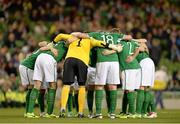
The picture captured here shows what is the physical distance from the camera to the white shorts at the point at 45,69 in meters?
21.6

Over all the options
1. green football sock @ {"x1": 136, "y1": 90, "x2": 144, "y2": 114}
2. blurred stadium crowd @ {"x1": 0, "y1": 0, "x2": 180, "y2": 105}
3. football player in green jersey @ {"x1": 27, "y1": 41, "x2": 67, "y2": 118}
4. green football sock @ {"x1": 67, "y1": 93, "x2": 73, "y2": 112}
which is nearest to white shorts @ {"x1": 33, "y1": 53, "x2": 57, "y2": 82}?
football player in green jersey @ {"x1": 27, "y1": 41, "x2": 67, "y2": 118}

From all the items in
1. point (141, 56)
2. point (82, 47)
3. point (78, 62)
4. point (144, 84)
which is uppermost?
point (82, 47)

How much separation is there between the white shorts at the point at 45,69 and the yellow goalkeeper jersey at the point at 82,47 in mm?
583

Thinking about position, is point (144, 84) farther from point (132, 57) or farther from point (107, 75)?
point (107, 75)

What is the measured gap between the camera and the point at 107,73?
21.6 metres

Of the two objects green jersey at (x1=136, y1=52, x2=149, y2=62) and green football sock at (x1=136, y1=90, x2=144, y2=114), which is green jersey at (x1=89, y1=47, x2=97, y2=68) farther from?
green football sock at (x1=136, y1=90, x2=144, y2=114)

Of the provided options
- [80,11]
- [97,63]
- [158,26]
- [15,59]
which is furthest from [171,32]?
[97,63]

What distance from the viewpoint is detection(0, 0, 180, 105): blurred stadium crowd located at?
3334cm

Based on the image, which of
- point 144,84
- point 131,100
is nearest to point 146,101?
point 144,84

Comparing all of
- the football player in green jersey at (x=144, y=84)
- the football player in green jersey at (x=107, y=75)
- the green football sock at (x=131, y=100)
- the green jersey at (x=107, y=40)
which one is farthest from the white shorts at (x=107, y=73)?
the football player in green jersey at (x=144, y=84)

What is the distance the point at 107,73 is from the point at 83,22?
1414cm

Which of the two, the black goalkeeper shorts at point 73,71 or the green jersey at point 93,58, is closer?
the black goalkeeper shorts at point 73,71

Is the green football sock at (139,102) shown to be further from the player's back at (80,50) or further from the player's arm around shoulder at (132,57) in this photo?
the player's back at (80,50)

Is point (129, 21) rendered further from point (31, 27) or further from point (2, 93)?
point (2, 93)
